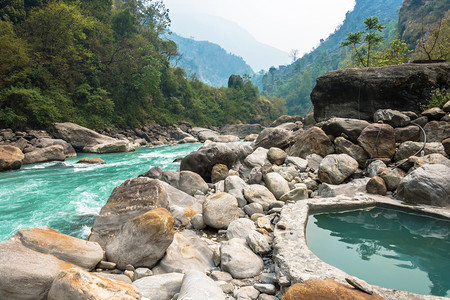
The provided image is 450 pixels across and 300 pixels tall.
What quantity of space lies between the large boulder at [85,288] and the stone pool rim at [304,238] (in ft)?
5.22

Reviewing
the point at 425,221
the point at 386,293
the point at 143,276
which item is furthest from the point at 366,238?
the point at 143,276

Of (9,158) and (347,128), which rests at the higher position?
(347,128)

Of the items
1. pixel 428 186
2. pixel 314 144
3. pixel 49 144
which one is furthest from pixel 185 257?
pixel 49 144

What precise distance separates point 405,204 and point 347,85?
6.77 metres

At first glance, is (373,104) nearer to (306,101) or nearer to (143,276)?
(143,276)

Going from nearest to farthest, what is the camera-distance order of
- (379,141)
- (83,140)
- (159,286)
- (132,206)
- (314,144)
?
(159,286) → (132,206) → (379,141) → (314,144) → (83,140)

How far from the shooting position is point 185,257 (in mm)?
3381

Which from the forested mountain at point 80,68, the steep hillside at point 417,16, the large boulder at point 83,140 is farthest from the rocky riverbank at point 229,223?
the steep hillside at point 417,16

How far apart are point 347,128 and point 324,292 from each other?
22.1ft

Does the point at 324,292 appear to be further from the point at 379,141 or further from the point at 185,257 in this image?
the point at 379,141

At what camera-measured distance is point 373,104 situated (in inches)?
376

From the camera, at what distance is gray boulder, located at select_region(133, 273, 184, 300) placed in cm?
255

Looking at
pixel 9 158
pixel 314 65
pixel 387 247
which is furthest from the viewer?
pixel 314 65

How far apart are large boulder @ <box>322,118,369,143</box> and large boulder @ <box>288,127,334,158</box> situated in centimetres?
42
